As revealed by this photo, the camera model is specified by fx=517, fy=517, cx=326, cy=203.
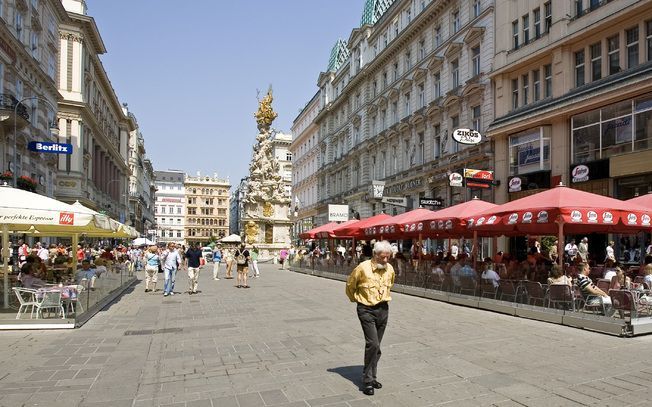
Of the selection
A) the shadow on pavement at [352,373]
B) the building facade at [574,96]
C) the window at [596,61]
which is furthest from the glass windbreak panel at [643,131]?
the shadow on pavement at [352,373]

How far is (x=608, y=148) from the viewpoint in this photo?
21797mm

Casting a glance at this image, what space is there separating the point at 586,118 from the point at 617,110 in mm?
1591

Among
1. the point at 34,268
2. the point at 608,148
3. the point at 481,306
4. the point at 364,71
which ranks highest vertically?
the point at 364,71

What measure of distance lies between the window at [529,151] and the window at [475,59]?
19.1 feet

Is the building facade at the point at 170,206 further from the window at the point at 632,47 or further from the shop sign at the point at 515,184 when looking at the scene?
the window at the point at 632,47

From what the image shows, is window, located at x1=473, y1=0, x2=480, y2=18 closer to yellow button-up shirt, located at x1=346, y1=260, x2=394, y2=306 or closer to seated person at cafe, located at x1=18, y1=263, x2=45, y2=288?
seated person at cafe, located at x1=18, y1=263, x2=45, y2=288

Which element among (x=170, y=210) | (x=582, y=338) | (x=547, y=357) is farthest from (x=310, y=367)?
(x=170, y=210)

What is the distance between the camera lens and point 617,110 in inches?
840

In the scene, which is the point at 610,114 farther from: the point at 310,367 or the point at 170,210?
the point at 170,210

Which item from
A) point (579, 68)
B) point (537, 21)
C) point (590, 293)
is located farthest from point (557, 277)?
point (537, 21)

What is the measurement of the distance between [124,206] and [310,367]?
7899 cm

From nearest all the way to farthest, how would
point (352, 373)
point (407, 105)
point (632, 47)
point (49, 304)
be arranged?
point (352, 373) < point (49, 304) < point (632, 47) < point (407, 105)

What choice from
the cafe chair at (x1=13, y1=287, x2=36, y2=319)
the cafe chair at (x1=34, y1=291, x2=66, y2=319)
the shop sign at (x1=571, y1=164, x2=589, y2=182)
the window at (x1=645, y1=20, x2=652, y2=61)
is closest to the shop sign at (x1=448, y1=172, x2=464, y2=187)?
the shop sign at (x1=571, y1=164, x2=589, y2=182)

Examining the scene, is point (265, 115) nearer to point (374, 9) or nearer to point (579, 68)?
point (374, 9)
